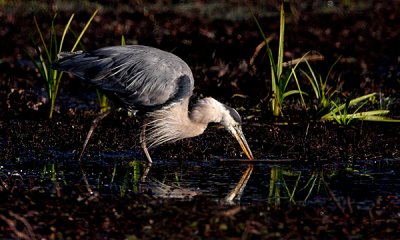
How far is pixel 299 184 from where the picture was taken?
7.17 metres

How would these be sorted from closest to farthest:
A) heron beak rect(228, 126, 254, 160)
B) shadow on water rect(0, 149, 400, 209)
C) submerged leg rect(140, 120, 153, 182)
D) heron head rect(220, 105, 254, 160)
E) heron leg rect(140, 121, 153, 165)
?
shadow on water rect(0, 149, 400, 209) → submerged leg rect(140, 120, 153, 182) → heron leg rect(140, 121, 153, 165) → heron beak rect(228, 126, 254, 160) → heron head rect(220, 105, 254, 160)

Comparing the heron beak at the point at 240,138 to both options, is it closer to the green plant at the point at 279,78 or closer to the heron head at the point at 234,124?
the heron head at the point at 234,124

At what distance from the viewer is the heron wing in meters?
8.48

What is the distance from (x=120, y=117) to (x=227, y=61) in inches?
131

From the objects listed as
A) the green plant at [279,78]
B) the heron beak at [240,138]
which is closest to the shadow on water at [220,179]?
the heron beak at [240,138]

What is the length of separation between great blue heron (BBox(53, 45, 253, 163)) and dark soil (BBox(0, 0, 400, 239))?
262 millimetres

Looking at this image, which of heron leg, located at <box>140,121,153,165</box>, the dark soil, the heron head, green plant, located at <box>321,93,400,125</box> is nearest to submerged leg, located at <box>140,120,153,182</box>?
heron leg, located at <box>140,121,153,165</box>

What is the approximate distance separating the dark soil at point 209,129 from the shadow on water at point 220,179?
9 centimetres

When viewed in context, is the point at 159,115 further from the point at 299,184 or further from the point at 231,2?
the point at 231,2

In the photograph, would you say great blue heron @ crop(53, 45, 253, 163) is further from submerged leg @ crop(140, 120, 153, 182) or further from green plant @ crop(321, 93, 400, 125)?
green plant @ crop(321, 93, 400, 125)

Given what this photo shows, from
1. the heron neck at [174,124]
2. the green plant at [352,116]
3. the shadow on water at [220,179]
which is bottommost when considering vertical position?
the shadow on water at [220,179]

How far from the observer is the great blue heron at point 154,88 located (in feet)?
27.9

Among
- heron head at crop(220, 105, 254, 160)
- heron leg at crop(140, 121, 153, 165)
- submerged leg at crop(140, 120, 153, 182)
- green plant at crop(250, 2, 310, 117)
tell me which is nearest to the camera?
submerged leg at crop(140, 120, 153, 182)

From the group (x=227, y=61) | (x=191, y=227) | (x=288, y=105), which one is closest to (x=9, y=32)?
(x=227, y=61)
